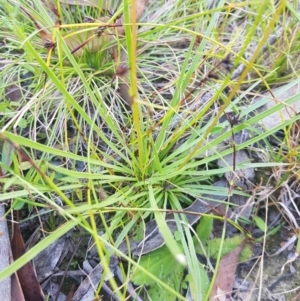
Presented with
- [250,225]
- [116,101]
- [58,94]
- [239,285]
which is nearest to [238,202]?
[250,225]

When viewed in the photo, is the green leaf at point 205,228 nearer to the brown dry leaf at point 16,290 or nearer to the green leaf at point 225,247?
the green leaf at point 225,247

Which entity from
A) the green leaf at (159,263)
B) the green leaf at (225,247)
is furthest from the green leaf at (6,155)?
the green leaf at (225,247)

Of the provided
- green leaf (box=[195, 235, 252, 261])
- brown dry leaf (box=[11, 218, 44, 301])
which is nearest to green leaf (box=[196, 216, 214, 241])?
green leaf (box=[195, 235, 252, 261])

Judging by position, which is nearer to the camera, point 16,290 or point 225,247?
point 16,290

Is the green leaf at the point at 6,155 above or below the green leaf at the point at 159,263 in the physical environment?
above

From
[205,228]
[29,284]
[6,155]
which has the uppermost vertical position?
[6,155]

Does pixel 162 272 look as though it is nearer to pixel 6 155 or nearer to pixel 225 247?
pixel 225 247

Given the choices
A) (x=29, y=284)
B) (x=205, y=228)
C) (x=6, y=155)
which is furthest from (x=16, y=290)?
(x=205, y=228)

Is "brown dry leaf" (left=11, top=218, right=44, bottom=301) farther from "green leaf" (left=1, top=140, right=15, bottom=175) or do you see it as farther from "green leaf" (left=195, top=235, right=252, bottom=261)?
"green leaf" (left=195, top=235, right=252, bottom=261)
